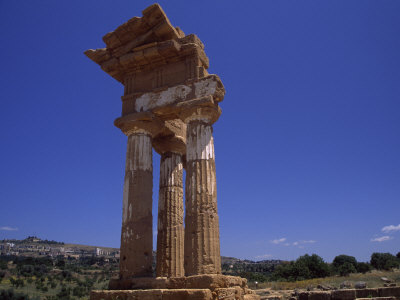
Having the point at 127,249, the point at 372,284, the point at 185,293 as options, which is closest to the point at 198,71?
the point at 127,249

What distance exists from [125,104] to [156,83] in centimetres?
150

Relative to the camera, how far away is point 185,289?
8.73 metres

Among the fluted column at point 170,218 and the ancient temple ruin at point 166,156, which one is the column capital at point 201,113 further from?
the fluted column at point 170,218

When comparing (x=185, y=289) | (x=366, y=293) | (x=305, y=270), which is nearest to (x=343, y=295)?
(x=366, y=293)

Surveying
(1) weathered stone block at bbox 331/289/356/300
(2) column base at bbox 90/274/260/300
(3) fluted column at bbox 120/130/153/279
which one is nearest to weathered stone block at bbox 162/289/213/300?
(2) column base at bbox 90/274/260/300

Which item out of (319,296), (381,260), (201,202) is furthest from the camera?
(381,260)

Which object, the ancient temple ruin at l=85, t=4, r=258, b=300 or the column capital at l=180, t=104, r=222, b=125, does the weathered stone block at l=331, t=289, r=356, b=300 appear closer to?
the ancient temple ruin at l=85, t=4, r=258, b=300

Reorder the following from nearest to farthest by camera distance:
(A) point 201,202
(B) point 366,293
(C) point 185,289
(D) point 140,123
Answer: (C) point 185,289 < (A) point 201,202 < (D) point 140,123 < (B) point 366,293

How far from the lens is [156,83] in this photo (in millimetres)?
12961

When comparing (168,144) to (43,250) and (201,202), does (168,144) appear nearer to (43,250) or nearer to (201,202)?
(201,202)

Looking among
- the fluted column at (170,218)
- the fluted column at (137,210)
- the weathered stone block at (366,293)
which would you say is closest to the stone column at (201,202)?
the fluted column at (137,210)

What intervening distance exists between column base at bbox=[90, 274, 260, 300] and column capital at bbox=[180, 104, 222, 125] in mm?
5015

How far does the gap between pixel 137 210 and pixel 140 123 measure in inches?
124

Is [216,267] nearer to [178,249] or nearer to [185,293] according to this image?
[185,293]
